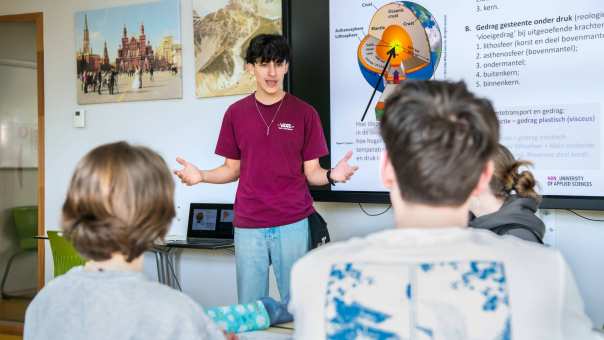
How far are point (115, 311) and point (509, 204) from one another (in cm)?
125

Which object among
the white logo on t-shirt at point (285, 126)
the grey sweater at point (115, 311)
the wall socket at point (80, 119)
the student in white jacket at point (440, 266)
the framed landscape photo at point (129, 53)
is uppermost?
the framed landscape photo at point (129, 53)

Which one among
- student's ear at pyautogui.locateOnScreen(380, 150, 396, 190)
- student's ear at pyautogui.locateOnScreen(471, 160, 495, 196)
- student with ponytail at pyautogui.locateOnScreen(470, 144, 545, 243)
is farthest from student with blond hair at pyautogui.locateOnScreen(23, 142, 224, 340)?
student with ponytail at pyautogui.locateOnScreen(470, 144, 545, 243)

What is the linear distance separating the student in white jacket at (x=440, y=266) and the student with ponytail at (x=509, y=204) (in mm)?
852

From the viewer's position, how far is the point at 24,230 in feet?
16.1

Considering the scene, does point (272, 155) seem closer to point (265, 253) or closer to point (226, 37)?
point (265, 253)

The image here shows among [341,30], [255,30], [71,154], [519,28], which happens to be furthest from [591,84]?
[71,154]

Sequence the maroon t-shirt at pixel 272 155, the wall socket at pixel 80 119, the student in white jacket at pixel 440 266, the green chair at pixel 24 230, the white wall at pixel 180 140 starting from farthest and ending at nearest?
the green chair at pixel 24 230 < the wall socket at pixel 80 119 < the white wall at pixel 180 140 < the maroon t-shirt at pixel 272 155 < the student in white jacket at pixel 440 266

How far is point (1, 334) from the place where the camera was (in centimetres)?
455

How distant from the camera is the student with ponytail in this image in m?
1.81

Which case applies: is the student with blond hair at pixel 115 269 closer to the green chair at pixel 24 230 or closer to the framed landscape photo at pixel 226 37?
the framed landscape photo at pixel 226 37

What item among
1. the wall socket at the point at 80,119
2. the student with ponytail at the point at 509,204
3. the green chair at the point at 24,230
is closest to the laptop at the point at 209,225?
the wall socket at the point at 80,119

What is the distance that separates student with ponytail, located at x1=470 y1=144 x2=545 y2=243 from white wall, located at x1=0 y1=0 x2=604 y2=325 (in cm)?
116

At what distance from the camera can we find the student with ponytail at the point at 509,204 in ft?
5.95

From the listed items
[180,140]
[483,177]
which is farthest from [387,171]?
[180,140]
